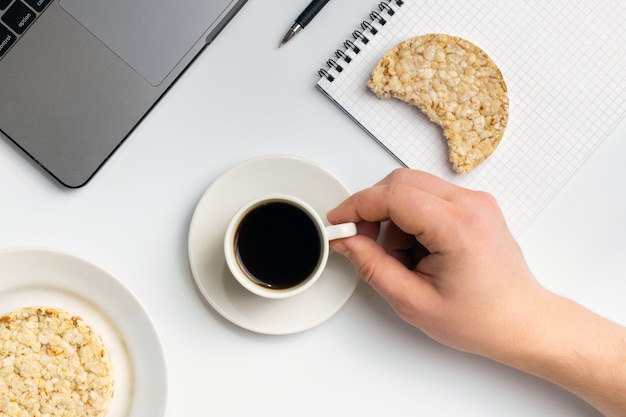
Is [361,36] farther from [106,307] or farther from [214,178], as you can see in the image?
[106,307]

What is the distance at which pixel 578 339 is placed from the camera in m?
1.13

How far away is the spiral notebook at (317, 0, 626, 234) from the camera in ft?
3.95

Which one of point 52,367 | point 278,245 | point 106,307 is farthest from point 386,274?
point 52,367

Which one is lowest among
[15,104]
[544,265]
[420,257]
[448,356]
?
[15,104]

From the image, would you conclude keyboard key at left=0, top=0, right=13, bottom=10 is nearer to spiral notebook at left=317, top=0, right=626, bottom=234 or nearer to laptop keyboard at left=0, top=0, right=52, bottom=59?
laptop keyboard at left=0, top=0, right=52, bottom=59

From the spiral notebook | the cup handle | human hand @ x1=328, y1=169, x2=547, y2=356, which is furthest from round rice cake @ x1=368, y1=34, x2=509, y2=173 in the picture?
the cup handle

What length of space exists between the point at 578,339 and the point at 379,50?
2.06 ft

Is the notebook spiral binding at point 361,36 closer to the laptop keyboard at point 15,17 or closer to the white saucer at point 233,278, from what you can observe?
the white saucer at point 233,278

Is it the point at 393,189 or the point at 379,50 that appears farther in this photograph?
the point at 379,50

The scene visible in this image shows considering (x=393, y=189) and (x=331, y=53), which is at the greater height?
(x=331, y=53)

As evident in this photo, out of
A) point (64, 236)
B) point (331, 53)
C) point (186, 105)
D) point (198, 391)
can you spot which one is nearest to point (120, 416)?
point (198, 391)

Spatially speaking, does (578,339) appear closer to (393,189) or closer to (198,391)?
(393,189)

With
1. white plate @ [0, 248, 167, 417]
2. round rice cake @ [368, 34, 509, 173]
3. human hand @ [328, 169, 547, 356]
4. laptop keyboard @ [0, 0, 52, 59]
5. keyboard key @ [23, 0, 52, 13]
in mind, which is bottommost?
white plate @ [0, 248, 167, 417]

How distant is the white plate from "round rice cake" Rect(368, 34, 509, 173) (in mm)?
587
